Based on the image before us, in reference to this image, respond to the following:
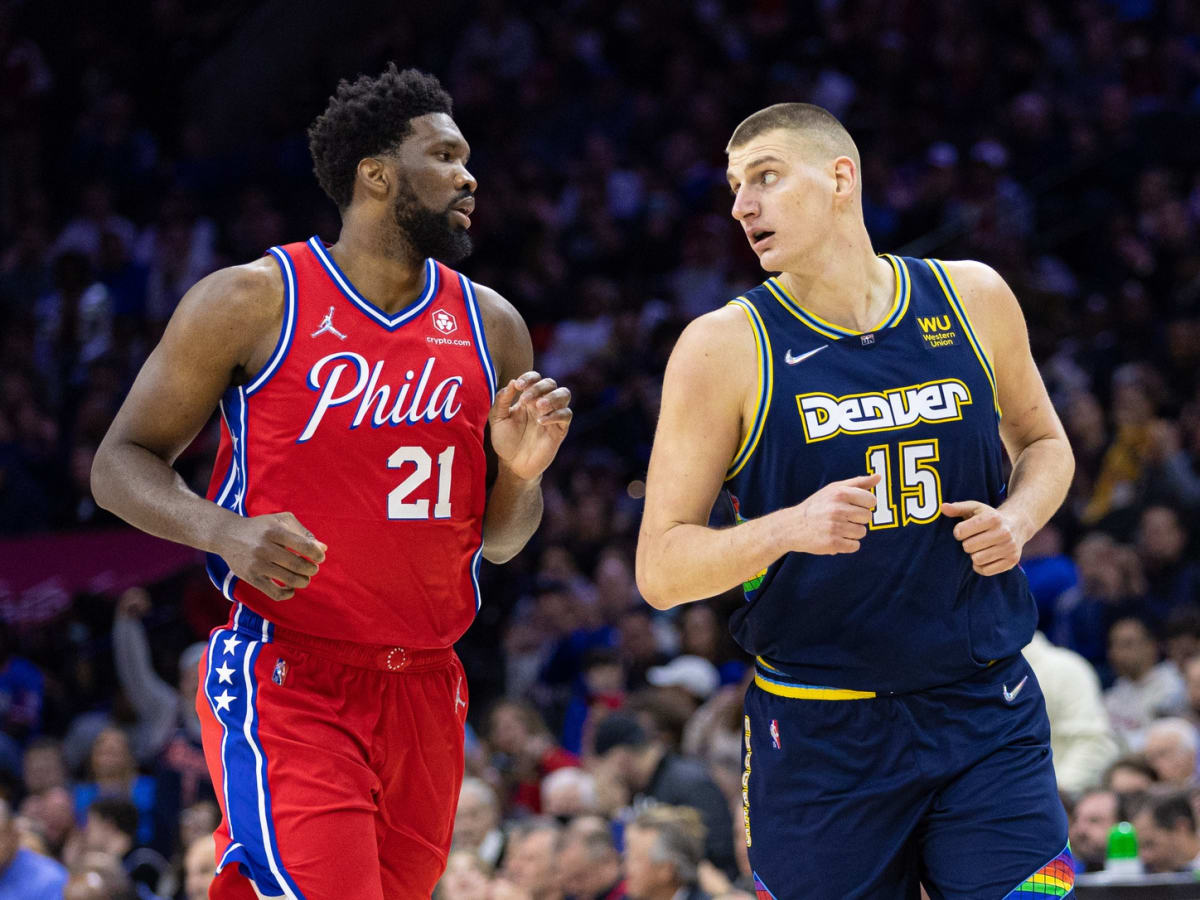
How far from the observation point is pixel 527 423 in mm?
4156

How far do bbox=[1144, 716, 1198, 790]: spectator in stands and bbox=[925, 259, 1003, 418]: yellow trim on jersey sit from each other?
3.92m

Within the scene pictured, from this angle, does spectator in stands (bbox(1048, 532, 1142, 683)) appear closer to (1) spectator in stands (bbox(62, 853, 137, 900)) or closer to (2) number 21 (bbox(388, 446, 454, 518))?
(1) spectator in stands (bbox(62, 853, 137, 900))

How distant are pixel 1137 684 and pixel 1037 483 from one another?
201 inches

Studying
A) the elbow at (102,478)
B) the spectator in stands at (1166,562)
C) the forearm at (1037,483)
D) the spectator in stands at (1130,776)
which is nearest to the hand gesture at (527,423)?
the elbow at (102,478)

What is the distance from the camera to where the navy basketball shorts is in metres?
3.59

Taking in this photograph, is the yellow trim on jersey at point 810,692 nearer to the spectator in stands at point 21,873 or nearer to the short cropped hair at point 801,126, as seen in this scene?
the short cropped hair at point 801,126

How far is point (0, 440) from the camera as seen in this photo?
40.2ft

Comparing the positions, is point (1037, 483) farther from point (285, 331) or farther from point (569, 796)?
point (569, 796)

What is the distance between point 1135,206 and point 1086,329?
50.0 inches

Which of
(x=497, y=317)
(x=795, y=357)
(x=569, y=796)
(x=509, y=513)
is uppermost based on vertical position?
(x=497, y=317)

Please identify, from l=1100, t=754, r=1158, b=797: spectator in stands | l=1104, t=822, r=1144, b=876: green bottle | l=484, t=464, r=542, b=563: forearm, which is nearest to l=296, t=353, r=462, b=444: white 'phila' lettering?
l=484, t=464, r=542, b=563: forearm

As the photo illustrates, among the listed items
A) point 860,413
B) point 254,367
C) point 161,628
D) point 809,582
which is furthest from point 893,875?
point 161,628

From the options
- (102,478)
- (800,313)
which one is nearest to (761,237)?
(800,313)

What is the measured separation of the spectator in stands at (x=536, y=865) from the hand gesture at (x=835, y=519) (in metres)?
4.29
